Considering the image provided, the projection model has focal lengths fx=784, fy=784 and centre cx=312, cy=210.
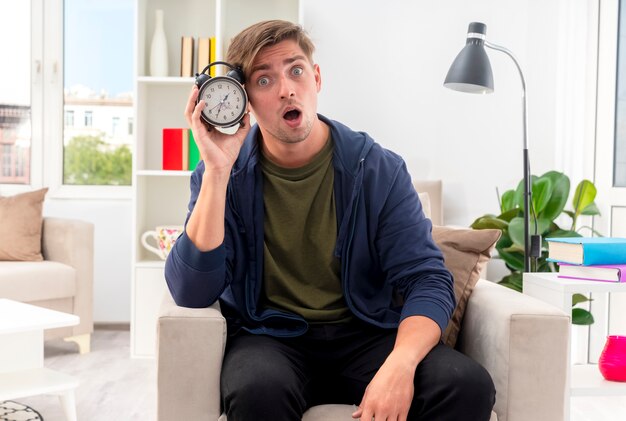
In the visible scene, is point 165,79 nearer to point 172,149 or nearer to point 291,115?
point 172,149

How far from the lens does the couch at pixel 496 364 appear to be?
156 centimetres

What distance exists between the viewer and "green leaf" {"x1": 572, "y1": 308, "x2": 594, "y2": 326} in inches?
119

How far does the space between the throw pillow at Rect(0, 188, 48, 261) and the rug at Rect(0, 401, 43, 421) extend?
107cm

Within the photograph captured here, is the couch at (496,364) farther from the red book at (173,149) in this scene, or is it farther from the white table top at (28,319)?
the red book at (173,149)

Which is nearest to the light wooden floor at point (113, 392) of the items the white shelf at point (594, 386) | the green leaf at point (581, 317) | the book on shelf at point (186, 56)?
the green leaf at point (581, 317)

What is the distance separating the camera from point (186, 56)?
3670mm

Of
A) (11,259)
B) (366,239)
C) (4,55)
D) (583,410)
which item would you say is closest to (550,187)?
(583,410)

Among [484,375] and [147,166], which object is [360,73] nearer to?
[147,166]

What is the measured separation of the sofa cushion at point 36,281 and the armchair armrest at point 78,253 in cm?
4

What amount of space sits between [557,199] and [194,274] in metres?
1.94

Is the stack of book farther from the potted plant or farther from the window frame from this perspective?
the window frame

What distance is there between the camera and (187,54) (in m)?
3.67

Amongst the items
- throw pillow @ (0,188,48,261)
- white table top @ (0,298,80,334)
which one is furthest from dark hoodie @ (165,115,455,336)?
throw pillow @ (0,188,48,261)

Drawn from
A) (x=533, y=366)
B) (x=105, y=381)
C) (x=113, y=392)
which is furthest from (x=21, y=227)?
(x=533, y=366)
